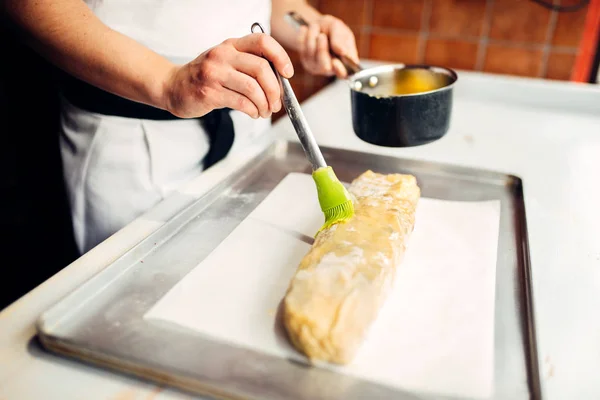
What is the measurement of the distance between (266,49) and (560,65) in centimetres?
102

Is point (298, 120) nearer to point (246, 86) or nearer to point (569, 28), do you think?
point (246, 86)

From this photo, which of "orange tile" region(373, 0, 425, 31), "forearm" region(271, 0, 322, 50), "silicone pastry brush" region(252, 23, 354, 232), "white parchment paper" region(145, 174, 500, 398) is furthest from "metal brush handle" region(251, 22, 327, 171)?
"orange tile" region(373, 0, 425, 31)

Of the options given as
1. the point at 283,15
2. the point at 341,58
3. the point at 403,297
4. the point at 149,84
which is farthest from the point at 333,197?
the point at 283,15

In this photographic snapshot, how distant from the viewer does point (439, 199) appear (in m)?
0.77

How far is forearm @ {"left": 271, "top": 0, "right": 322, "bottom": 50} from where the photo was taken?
42.6 inches

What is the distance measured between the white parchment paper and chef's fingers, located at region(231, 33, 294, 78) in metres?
0.22

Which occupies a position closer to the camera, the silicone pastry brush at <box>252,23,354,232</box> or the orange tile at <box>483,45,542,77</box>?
the silicone pastry brush at <box>252,23,354,232</box>

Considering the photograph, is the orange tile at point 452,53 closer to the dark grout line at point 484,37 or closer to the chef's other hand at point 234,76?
the dark grout line at point 484,37

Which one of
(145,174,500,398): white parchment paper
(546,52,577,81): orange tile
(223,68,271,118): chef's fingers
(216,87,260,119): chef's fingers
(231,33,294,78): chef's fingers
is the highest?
(231,33,294,78): chef's fingers

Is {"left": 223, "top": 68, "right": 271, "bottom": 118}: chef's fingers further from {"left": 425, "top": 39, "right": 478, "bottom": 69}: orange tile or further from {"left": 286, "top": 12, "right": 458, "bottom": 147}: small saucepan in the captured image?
{"left": 425, "top": 39, "right": 478, "bottom": 69}: orange tile

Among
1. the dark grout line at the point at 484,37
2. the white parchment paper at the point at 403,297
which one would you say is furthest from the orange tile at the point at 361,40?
the white parchment paper at the point at 403,297

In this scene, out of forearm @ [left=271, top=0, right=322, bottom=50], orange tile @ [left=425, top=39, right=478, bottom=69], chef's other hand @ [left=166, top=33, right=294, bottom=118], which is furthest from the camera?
orange tile @ [left=425, top=39, right=478, bottom=69]

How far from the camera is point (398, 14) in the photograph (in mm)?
1392

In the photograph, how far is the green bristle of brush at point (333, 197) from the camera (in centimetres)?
63
